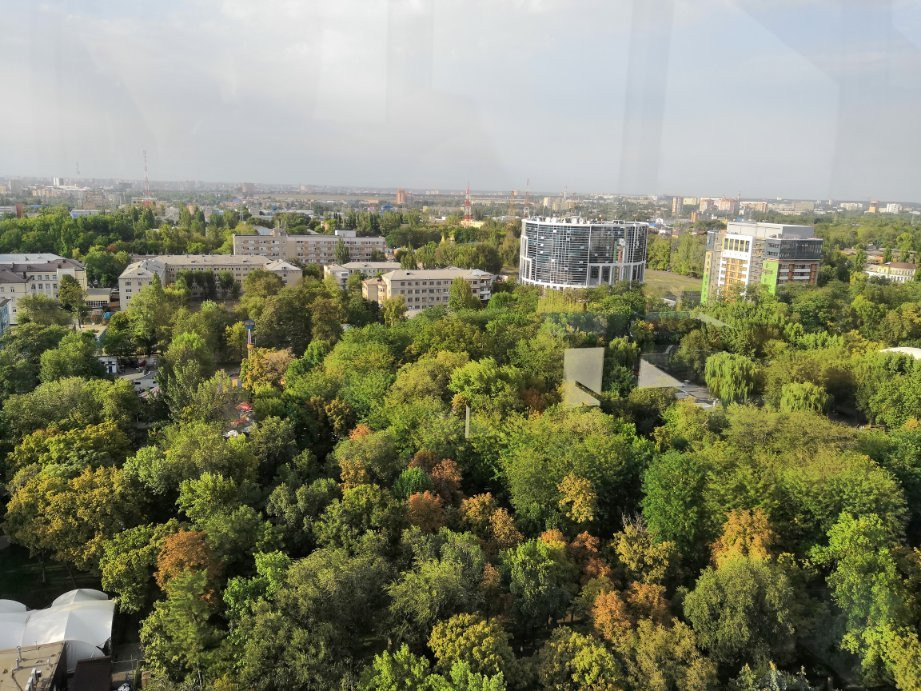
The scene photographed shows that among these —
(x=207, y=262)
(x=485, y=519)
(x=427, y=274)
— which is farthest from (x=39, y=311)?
(x=485, y=519)

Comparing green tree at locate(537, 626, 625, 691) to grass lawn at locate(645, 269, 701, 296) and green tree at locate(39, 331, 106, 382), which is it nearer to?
green tree at locate(39, 331, 106, 382)

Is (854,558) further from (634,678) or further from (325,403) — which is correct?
(325,403)

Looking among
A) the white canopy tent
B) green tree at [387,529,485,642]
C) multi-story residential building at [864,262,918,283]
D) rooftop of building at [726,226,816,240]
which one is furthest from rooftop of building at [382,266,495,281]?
green tree at [387,529,485,642]

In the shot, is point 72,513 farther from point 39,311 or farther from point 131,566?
point 39,311

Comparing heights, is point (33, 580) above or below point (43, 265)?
below

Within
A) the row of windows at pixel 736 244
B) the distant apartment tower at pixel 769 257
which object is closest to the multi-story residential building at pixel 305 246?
the row of windows at pixel 736 244

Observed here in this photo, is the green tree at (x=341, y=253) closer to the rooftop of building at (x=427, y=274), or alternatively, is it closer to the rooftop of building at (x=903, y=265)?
the rooftop of building at (x=427, y=274)
